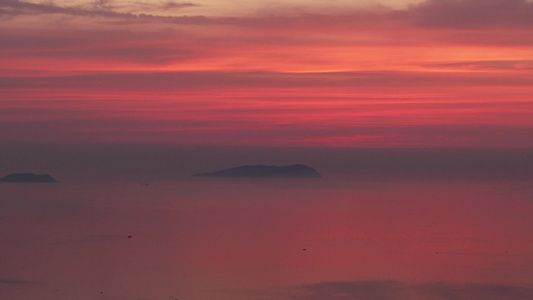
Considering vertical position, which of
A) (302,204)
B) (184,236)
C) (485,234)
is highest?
(302,204)

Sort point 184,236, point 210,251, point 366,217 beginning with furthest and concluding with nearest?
point 366,217 → point 184,236 → point 210,251

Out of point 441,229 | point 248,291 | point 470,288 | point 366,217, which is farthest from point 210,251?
point 366,217

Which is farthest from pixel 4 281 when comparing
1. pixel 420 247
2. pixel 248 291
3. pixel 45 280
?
pixel 420 247

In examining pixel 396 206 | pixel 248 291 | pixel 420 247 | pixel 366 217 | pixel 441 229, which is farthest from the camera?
pixel 396 206

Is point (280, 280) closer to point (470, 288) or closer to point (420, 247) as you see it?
point (470, 288)

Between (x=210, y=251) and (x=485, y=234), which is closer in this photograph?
(x=210, y=251)

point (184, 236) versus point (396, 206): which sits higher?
point (396, 206)

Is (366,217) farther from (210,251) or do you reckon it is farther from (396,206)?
(210,251)
